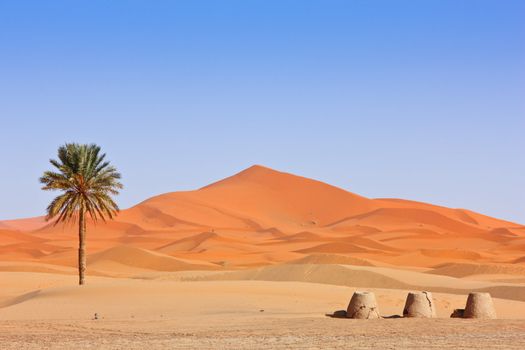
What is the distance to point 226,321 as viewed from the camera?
80.5ft

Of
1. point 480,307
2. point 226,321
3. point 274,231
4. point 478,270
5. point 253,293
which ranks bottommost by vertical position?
point 226,321

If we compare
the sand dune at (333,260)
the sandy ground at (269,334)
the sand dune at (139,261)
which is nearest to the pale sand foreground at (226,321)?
the sandy ground at (269,334)

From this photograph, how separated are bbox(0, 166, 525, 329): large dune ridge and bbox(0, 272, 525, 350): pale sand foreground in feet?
0.47

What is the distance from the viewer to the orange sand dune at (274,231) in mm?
77562

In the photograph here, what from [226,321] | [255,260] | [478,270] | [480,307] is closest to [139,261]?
[255,260]

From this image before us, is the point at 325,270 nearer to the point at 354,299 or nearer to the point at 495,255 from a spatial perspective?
the point at 354,299

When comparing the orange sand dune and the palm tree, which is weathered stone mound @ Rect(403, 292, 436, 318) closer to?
the palm tree

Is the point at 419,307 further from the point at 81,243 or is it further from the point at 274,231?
the point at 274,231

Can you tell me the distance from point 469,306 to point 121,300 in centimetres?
1392

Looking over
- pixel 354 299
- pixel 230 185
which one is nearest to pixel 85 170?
pixel 354 299

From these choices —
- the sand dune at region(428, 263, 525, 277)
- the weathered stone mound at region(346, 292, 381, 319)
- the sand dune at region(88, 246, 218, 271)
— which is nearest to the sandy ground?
the weathered stone mound at region(346, 292, 381, 319)

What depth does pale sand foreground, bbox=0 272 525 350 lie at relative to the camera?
18875 millimetres

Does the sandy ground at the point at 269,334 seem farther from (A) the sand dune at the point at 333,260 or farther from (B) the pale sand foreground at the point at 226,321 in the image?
(A) the sand dune at the point at 333,260

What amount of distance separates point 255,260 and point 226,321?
4799cm
